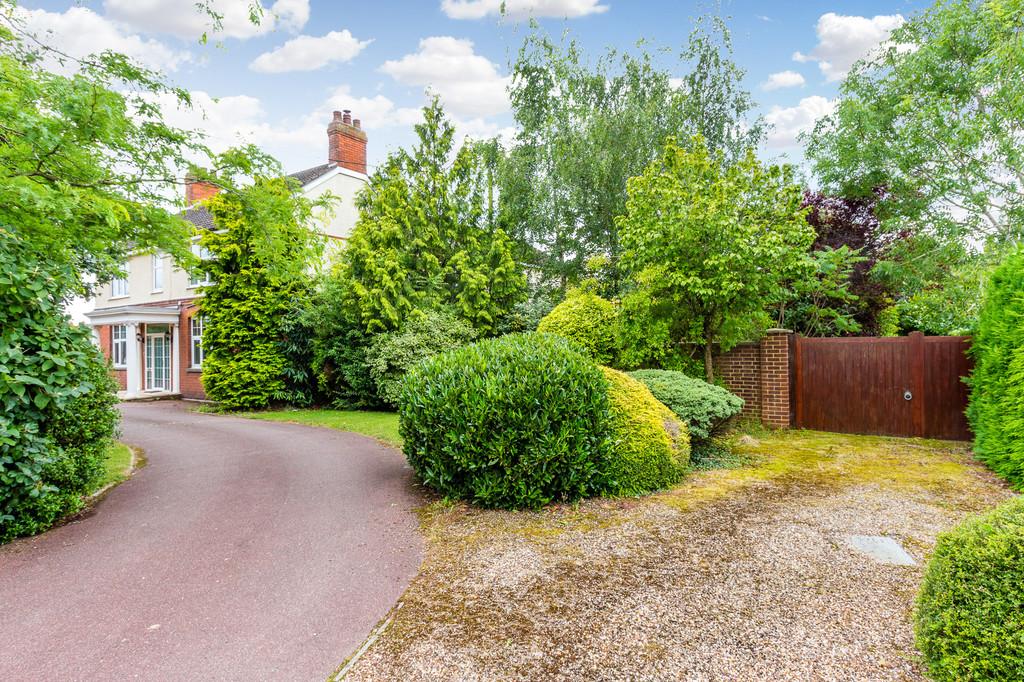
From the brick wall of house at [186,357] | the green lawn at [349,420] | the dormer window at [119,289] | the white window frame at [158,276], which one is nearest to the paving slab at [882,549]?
the green lawn at [349,420]

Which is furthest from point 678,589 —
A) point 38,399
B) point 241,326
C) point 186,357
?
point 186,357

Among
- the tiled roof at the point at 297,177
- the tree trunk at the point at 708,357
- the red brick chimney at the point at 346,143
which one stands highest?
the red brick chimney at the point at 346,143

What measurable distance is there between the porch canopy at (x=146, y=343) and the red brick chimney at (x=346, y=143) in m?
8.56

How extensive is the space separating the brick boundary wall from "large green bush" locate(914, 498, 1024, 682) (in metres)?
7.42

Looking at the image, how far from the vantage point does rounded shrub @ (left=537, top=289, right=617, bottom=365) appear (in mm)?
10109

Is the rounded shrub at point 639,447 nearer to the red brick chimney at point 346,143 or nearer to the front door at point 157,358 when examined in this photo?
the red brick chimney at point 346,143

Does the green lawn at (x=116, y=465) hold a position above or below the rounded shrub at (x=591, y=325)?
below

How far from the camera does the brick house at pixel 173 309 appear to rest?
1922 centimetres

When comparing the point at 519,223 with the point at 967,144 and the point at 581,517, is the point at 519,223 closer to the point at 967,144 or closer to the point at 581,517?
the point at 967,144

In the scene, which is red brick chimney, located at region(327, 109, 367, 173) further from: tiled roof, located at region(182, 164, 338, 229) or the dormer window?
the dormer window

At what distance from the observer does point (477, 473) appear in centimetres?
511

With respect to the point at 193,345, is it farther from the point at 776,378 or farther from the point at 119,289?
the point at 776,378

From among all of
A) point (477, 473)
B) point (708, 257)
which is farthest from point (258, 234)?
point (708, 257)

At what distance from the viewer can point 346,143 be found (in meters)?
19.6
